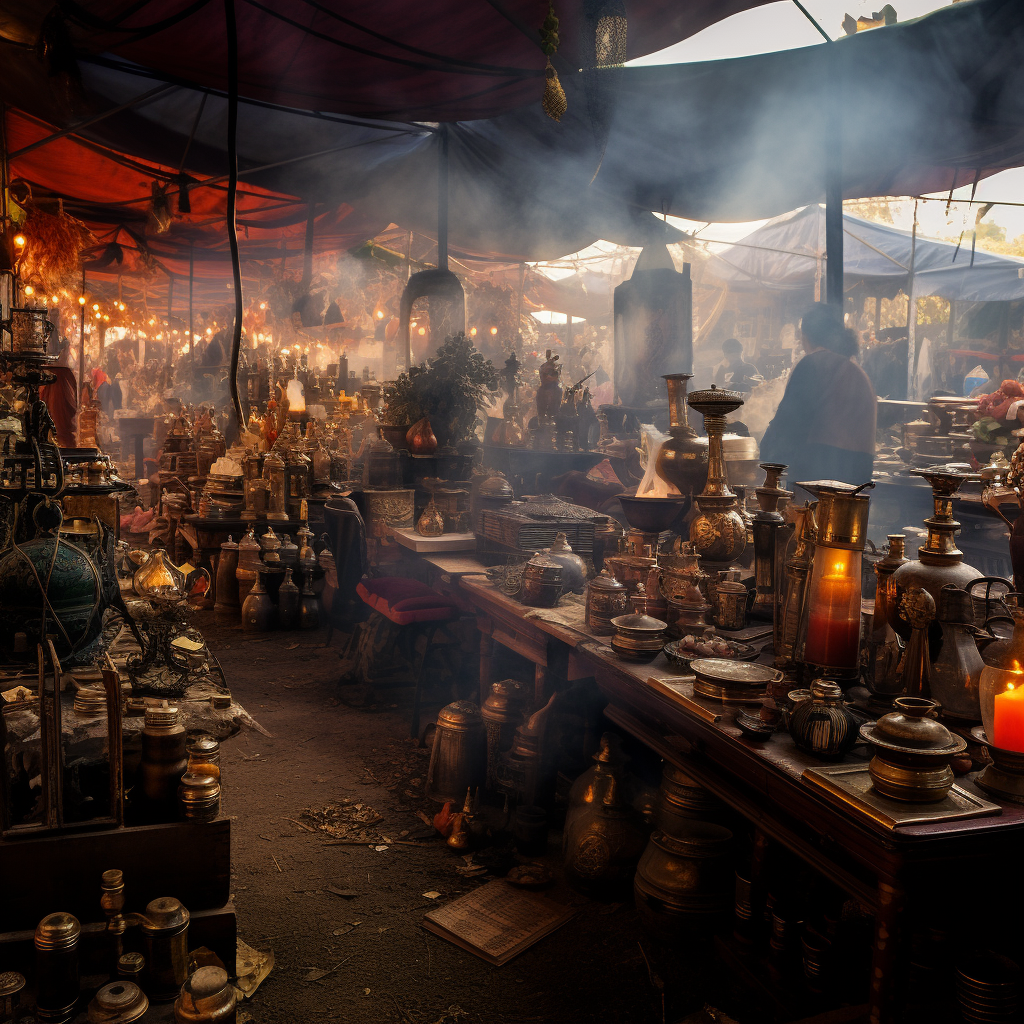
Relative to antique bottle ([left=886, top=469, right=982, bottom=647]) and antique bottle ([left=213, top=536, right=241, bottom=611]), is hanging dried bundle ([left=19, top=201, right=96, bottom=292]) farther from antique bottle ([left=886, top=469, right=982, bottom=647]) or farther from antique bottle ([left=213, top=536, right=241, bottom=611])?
antique bottle ([left=886, top=469, right=982, bottom=647])

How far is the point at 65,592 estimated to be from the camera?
2289mm

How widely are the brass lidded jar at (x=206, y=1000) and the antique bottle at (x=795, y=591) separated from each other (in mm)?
1792

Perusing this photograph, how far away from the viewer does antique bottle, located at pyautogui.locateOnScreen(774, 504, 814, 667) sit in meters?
2.48

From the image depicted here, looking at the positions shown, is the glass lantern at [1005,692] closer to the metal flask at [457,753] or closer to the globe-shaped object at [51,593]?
the metal flask at [457,753]

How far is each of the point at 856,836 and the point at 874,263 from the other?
1482cm

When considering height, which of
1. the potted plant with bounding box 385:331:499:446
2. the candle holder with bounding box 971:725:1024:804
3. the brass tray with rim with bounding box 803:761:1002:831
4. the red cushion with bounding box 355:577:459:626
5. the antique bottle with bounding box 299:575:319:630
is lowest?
the antique bottle with bounding box 299:575:319:630

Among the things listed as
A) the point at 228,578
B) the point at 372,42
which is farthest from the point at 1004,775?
the point at 228,578

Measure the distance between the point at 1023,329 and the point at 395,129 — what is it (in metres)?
14.1

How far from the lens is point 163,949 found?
2.12 m

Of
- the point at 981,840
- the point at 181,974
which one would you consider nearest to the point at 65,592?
the point at 181,974

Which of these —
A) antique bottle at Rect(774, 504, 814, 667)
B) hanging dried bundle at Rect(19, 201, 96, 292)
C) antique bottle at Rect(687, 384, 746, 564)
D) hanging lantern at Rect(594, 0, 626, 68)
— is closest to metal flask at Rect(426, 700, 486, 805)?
antique bottle at Rect(687, 384, 746, 564)

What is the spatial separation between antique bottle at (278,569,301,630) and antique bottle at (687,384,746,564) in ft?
13.6

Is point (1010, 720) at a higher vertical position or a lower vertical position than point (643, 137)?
lower

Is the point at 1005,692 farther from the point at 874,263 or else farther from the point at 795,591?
the point at 874,263
